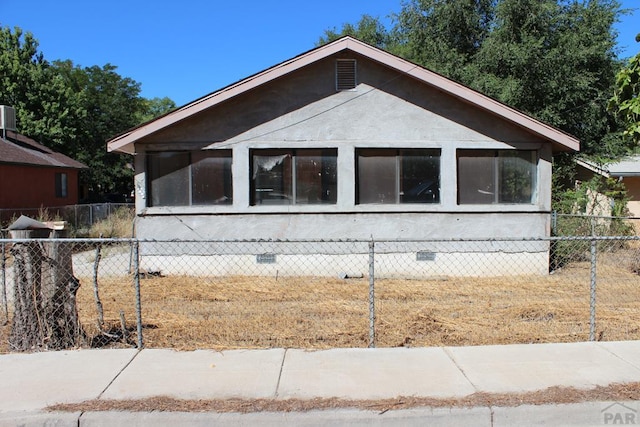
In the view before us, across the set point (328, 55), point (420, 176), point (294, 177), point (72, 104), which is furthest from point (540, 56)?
point (72, 104)

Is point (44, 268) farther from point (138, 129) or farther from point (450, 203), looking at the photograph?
point (450, 203)

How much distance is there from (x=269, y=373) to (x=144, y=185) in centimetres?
707

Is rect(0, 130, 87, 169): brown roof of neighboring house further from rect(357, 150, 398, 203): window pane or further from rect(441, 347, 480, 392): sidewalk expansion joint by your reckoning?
rect(441, 347, 480, 392): sidewalk expansion joint

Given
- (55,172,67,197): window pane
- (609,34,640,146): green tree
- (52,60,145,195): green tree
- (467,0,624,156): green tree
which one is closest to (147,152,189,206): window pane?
(609,34,640,146): green tree

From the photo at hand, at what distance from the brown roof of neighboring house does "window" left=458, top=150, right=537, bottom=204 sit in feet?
56.7

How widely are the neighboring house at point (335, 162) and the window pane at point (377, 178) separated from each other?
0.07ft

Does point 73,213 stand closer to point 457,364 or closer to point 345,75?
point 345,75

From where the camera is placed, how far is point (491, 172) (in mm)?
11094

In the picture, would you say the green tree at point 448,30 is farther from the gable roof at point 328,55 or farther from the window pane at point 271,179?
the window pane at point 271,179

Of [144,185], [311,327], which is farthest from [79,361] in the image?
[144,185]

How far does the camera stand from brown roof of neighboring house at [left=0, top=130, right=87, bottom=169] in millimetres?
21000

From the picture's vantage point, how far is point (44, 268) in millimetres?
5547

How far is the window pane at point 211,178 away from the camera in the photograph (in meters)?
10.9

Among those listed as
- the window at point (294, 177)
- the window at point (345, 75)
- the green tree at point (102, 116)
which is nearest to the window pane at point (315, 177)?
the window at point (294, 177)
